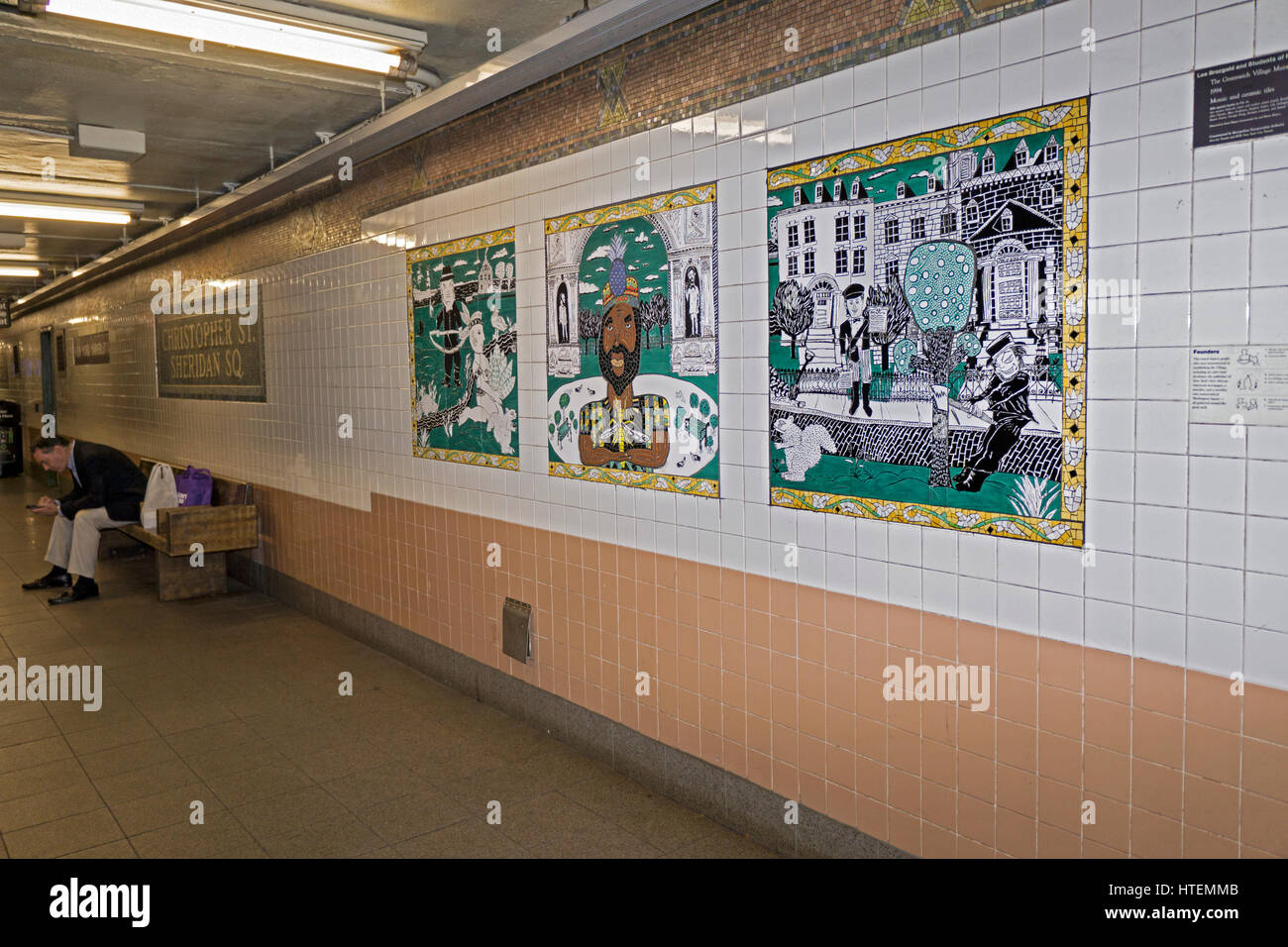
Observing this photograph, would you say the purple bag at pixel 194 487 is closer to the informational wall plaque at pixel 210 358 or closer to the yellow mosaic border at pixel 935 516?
the informational wall plaque at pixel 210 358

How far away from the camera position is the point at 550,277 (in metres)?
4.31

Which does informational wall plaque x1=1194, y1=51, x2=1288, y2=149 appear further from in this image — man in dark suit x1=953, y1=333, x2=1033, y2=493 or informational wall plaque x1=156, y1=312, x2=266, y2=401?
informational wall plaque x1=156, y1=312, x2=266, y2=401

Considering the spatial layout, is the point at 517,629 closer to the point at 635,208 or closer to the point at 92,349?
the point at 635,208

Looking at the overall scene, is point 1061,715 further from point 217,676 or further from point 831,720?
point 217,676

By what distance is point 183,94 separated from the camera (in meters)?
5.06

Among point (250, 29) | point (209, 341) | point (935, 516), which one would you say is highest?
point (250, 29)

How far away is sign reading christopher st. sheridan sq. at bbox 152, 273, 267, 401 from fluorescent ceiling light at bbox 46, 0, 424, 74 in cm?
382

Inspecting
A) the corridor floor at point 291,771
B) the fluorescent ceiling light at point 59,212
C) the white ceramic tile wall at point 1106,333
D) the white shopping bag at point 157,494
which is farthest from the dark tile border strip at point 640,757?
the fluorescent ceiling light at point 59,212

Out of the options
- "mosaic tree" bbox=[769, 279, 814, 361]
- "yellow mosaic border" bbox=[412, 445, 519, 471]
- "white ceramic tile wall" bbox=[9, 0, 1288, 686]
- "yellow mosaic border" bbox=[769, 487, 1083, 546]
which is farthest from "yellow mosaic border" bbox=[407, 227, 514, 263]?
"yellow mosaic border" bbox=[769, 487, 1083, 546]

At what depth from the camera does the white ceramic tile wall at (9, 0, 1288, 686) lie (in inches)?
85.9

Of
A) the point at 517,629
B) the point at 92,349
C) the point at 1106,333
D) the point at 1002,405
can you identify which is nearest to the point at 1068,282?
the point at 1106,333

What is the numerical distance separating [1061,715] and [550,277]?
9.23 feet

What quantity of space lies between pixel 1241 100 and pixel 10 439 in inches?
738

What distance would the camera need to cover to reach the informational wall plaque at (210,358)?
25.2 feet
